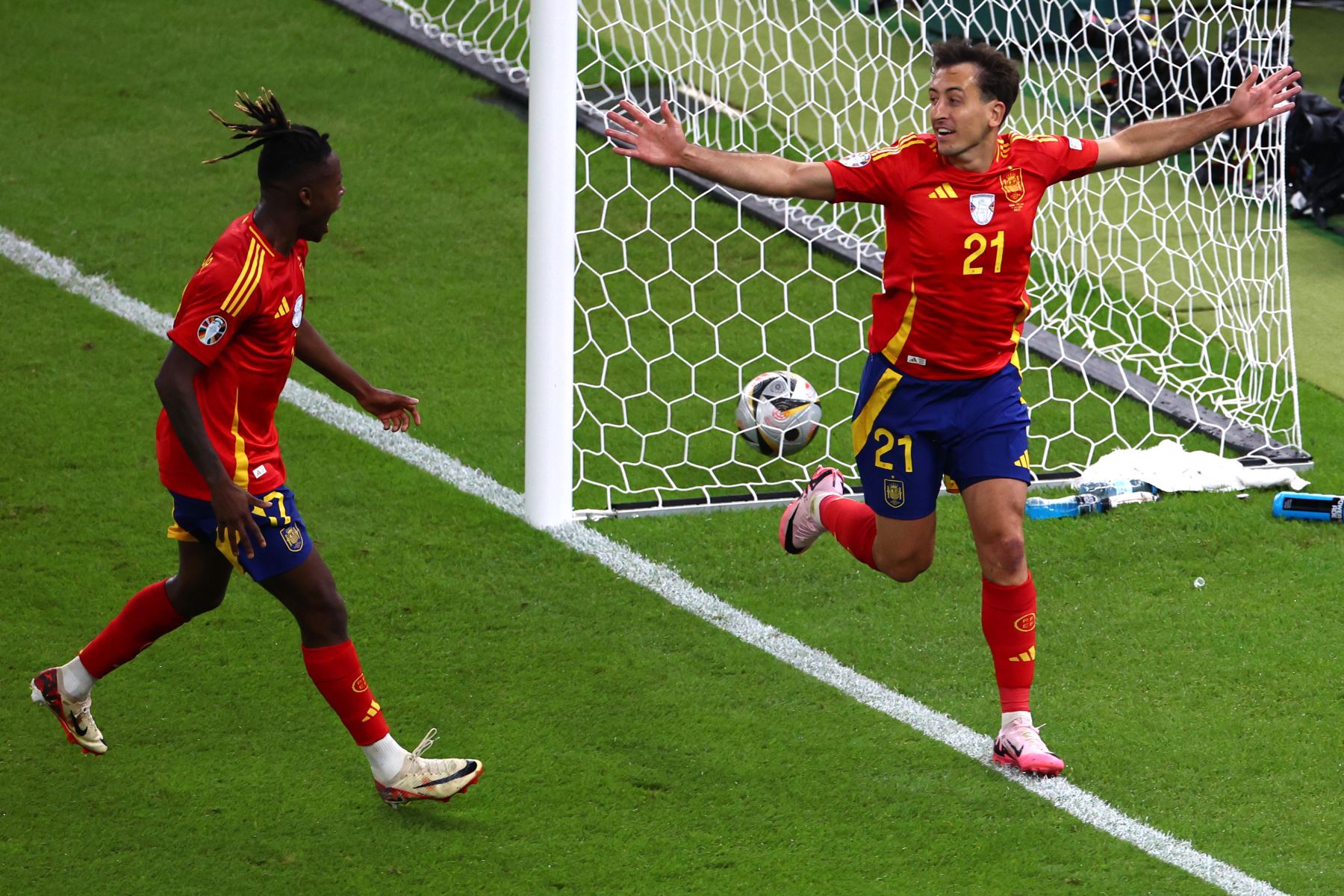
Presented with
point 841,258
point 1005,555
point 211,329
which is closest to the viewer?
point 211,329

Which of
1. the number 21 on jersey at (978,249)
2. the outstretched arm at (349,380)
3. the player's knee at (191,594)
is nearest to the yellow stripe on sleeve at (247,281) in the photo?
the outstretched arm at (349,380)

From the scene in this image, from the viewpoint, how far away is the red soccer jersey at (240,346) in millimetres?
3520

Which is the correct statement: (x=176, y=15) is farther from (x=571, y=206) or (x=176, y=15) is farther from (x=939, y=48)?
(x=939, y=48)

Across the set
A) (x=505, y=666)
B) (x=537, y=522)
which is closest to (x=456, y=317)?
(x=537, y=522)

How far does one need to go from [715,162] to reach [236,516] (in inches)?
54.5

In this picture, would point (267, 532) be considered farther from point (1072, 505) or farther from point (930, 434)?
point (1072, 505)

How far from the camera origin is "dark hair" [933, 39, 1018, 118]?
3963mm

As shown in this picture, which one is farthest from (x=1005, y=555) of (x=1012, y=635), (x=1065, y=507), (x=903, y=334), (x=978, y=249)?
(x=1065, y=507)

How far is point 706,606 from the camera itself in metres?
5.02

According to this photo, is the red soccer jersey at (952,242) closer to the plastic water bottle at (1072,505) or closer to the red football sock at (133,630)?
the plastic water bottle at (1072,505)

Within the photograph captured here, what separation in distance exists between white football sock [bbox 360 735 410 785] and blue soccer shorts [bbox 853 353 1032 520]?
1397 mm

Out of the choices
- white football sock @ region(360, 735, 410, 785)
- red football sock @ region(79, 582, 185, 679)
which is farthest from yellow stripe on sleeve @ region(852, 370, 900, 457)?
red football sock @ region(79, 582, 185, 679)

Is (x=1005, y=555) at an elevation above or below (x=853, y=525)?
above

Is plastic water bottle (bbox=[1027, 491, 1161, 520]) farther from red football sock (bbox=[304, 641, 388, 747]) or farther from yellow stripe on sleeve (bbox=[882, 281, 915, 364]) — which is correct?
red football sock (bbox=[304, 641, 388, 747])
